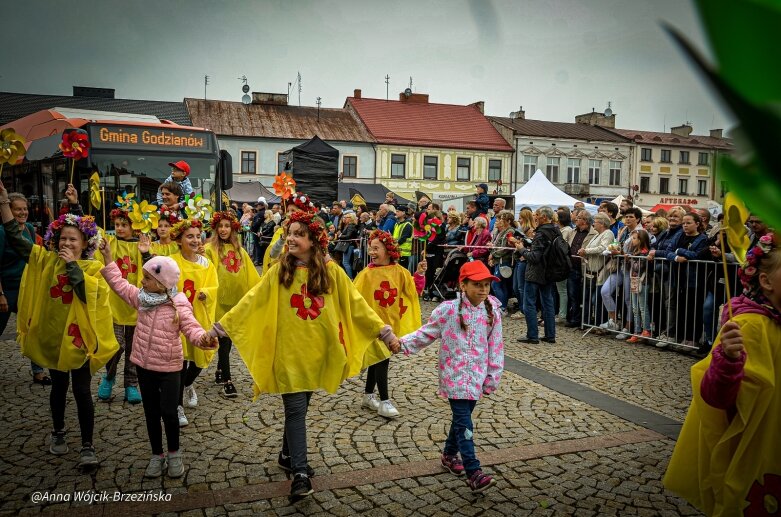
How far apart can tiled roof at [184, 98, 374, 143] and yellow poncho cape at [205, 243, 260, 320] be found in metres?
39.9

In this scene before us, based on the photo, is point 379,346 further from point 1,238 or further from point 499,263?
point 499,263

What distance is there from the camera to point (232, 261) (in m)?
6.88

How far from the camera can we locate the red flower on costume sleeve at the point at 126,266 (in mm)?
6538

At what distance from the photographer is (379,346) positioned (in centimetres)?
513

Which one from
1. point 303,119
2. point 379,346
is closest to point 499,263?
point 379,346

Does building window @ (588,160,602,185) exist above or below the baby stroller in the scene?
above

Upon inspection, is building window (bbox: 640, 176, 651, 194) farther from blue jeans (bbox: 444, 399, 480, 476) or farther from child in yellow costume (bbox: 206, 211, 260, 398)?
blue jeans (bbox: 444, 399, 480, 476)

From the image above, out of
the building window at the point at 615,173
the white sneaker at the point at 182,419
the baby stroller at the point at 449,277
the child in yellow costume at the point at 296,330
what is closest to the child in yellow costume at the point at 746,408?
the child in yellow costume at the point at 296,330

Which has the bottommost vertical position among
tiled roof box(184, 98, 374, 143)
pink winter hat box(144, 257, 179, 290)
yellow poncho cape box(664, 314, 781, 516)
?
yellow poncho cape box(664, 314, 781, 516)

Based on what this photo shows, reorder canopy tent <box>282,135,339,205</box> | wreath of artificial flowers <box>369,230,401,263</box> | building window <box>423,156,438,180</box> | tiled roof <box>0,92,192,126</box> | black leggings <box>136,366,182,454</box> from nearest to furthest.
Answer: black leggings <box>136,366,182,454</box>
wreath of artificial flowers <box>369,230,401,263</box>
canopy tent <box>282,135,339,205</box>
tiled roof <box>0,92,192,126</box>
building window <box>423,156,438,180</box>

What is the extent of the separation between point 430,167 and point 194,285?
44736mm

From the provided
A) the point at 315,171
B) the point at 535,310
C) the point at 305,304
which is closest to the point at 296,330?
the point at 305,304

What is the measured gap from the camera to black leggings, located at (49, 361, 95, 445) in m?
4.59

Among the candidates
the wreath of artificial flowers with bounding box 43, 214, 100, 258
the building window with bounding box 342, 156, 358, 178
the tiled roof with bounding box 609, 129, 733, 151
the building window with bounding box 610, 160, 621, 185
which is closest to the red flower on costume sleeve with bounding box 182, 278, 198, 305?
the wreath of artificial flowers with bounding box 43, 214, 100, 258
